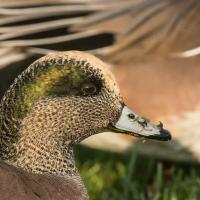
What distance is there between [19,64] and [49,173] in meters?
1.45

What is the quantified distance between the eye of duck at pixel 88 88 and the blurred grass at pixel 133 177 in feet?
3.85

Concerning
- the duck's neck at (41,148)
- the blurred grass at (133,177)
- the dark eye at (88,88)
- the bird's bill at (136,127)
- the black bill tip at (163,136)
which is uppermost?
the dark eye at (88,88)

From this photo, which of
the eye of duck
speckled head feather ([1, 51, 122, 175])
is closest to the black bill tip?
speckled head feather ([1, 51, 122, 175])

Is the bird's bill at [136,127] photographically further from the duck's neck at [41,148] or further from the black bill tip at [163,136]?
the duck's neck at [41,148]

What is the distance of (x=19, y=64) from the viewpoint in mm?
5148

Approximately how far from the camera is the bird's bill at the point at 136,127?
3732mm

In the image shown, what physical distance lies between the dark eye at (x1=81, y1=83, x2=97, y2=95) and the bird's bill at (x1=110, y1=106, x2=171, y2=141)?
13cm

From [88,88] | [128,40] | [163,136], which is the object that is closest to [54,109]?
[88,88]

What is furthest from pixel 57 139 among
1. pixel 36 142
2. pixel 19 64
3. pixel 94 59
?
pixel 19 64

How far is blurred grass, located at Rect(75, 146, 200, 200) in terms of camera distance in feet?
16.4

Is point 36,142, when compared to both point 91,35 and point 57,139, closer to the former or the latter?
point 57,139

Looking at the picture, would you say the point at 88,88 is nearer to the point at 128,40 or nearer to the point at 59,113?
the point at 59,113

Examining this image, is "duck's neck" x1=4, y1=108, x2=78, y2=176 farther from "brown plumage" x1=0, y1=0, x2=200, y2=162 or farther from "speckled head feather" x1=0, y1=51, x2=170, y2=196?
"brown plumage" x1=0, y1=0, x2=200, y2=162

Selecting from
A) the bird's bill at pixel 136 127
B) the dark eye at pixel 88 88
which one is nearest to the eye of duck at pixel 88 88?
the dark eye at pixel 88 88
